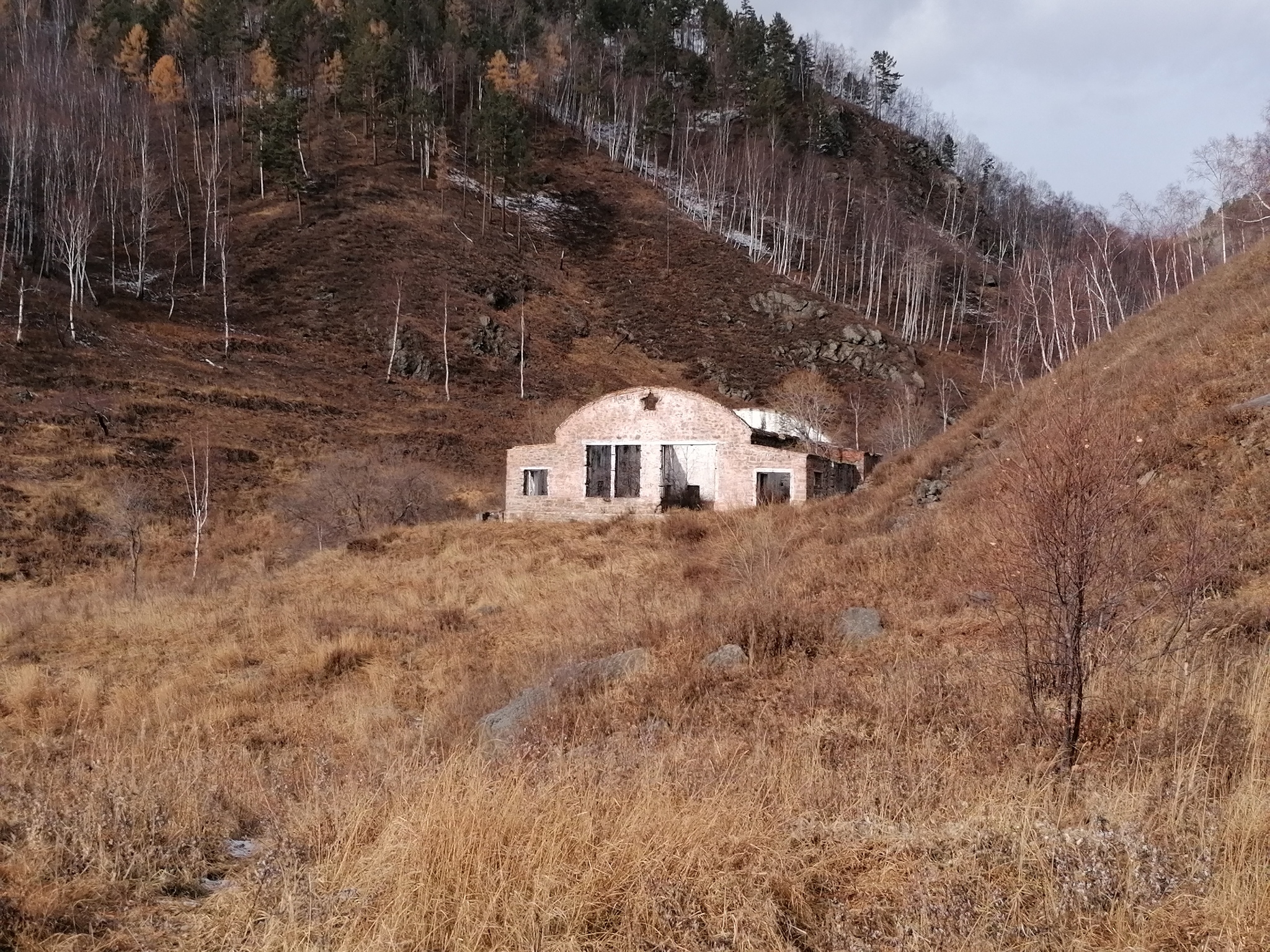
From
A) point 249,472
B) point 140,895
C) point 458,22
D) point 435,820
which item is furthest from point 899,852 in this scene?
point 458,22

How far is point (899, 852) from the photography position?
3.41 metres

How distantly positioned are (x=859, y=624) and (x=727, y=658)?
1477 mm

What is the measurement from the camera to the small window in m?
30.1

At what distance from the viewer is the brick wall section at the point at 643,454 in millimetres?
27766

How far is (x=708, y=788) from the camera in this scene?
3.99 meters

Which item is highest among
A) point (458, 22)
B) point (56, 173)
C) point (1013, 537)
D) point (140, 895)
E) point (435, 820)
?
point (458, 22)

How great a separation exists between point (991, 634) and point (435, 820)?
5.64 metres

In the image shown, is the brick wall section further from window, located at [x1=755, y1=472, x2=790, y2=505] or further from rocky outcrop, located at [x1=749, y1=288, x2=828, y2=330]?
rocky outcrop, located at [x1=749, y1=288, x2=828, y2=330]

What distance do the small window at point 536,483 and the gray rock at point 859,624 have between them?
21701 mm

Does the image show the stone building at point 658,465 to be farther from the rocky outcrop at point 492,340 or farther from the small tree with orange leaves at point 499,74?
the small tree with orange leaves at point 499,74

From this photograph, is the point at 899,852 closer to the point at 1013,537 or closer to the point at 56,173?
the point at 1013,537

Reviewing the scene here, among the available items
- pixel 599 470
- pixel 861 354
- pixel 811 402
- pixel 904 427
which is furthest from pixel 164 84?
pixel 904 427

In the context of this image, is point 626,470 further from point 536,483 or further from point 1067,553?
point 1067,553

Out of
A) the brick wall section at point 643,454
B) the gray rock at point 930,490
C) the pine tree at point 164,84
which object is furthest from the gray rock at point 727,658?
the pine tree at point 164,84
